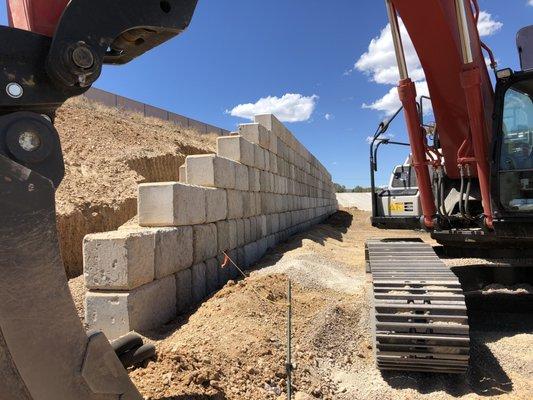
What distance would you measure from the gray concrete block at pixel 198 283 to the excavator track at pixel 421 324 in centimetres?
211

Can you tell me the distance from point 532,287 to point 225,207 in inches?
162

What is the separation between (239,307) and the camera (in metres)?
4.70

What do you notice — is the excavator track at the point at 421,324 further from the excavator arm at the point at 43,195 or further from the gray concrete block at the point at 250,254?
the gray concrete block at the point at 250,254

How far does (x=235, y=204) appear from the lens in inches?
274

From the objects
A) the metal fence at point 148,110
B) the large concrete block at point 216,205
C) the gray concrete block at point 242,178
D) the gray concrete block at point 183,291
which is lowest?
the gray concrete block at point 183,291

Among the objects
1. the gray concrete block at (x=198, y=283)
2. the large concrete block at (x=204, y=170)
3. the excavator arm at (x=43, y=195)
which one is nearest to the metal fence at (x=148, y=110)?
the large concrete block at (x=204, y=170)

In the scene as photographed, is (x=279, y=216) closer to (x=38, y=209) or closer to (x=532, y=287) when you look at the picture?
(x=532, y=287)

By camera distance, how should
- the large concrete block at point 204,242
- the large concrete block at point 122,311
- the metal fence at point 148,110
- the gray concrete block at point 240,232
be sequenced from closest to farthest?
the large concrete block at point 122,311, the large concrete block at point 204,242, the gray concrete block at point 240,232, the metal fence at point 148,110

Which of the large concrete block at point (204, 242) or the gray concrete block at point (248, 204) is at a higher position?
the gray concrete block at point (248, 204)

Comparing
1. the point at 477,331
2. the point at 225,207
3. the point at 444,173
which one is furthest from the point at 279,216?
the point at 477,331

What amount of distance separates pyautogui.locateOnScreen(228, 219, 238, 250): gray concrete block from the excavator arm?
510 cm

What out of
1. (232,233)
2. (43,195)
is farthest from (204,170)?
(43,195)

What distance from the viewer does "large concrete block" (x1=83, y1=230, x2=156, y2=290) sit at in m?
4.09

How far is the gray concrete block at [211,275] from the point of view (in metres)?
5.80
